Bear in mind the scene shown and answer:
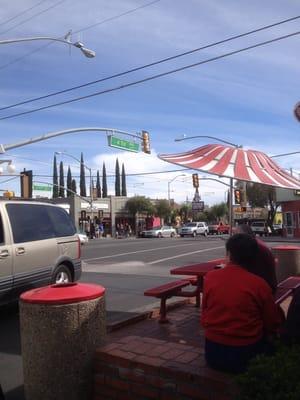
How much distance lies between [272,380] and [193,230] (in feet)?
192

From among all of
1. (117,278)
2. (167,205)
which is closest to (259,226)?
(167,205)

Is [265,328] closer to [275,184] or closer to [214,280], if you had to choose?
[214,280]

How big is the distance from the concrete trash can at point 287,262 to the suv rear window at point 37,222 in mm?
3996

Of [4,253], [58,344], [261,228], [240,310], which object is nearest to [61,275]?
[4,253]

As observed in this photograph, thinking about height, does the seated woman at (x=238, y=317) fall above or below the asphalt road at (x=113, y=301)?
above

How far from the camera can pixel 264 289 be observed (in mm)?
3768

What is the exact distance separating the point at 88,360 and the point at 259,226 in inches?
2173

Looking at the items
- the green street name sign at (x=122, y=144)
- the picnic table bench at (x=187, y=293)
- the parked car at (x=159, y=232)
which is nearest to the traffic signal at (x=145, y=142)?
the green street name sign at (x=122, y=144)

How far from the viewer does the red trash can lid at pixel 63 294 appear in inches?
162

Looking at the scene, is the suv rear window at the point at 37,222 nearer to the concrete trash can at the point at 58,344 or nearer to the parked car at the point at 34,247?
the parked car at the point at 34,247

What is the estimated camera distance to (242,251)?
3932mm

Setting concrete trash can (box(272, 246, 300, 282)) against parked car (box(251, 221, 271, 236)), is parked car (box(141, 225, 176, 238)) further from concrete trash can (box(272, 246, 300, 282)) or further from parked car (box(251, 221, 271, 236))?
concrete trash can (box(272, 246, 300, 282))

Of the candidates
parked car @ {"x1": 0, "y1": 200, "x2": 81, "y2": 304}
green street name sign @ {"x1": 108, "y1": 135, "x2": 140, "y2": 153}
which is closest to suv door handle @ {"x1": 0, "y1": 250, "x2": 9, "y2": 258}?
parked car @ {"x1": 0, "y1": 200, "x2": 81, "y2": 304}

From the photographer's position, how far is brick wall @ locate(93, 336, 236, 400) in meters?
3.69
